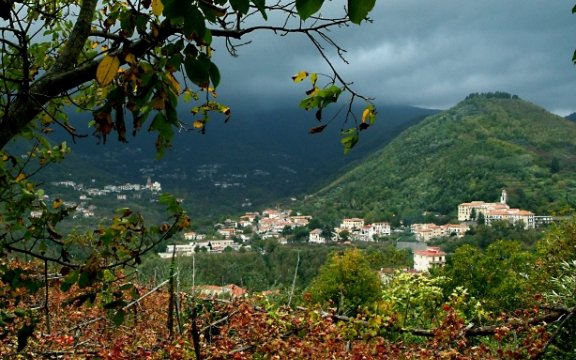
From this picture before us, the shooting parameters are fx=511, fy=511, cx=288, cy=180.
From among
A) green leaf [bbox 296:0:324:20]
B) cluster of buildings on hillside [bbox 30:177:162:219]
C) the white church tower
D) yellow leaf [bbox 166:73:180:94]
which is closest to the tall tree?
yellow leaf [bbox 166:73:180:94]

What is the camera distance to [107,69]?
4.37ft

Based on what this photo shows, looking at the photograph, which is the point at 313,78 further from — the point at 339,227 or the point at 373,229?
the point at 339,227

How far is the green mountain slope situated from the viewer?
10988cm

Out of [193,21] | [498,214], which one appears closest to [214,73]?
[193,21]

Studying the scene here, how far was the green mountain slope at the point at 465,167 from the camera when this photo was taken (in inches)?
4326

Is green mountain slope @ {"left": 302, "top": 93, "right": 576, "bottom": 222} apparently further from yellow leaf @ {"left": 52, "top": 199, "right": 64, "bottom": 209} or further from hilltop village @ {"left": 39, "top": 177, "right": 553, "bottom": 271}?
yellow leaf @ {"left": 52, "top": 199, "right": 64, "bottom": 209}

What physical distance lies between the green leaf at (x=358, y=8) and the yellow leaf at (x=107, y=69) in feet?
2.23

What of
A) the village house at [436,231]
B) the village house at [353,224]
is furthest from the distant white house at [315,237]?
the village house at [436,231]

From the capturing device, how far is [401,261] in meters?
48.6

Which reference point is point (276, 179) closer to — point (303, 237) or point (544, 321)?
point (303, 237)

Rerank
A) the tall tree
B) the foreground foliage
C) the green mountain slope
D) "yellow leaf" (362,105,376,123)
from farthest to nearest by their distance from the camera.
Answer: the green mountain slope < the tall tree < the foreground foliage < "yellow leaf" (362,105,376,123)

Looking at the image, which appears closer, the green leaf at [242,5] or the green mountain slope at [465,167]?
the green leaf at [242,5]

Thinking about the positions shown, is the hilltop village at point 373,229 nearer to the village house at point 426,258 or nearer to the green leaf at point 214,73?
the village house at point 426,258

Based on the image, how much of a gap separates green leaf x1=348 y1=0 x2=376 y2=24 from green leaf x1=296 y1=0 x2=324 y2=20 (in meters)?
0.06
